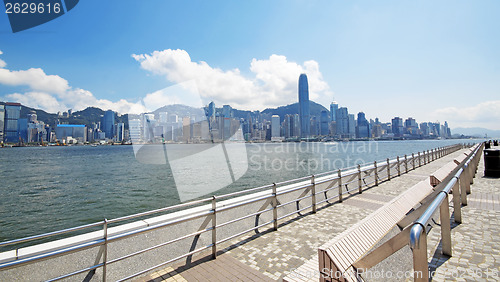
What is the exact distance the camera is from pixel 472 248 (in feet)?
13.2

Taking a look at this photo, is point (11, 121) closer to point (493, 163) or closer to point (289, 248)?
point (289, 248)

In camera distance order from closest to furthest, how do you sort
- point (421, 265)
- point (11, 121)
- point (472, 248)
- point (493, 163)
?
1. point (421, 265)
2. point (472, 248)
3. point (493, 163)
4. point (11, 121)

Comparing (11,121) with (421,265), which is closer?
(421,265)

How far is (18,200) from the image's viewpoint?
19.7m

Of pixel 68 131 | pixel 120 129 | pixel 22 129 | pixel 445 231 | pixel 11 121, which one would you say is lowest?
pixel 445 231

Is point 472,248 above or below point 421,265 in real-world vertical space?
below

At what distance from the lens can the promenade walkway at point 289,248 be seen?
12.3ft

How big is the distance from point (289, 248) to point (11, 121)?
231 meters

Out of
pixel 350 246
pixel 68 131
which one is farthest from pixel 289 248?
pixel 68 131

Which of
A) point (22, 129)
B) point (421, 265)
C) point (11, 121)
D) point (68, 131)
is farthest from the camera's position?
point (68, 131)

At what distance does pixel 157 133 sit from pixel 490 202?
23293 millimetres

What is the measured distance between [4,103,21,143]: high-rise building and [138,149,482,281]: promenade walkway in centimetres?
22913

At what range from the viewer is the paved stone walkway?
10.8ft

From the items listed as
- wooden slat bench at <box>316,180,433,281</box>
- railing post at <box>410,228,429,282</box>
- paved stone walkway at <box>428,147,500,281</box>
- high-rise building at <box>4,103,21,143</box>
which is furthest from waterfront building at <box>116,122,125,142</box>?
railing post at <box>410,228,429,282</box>
